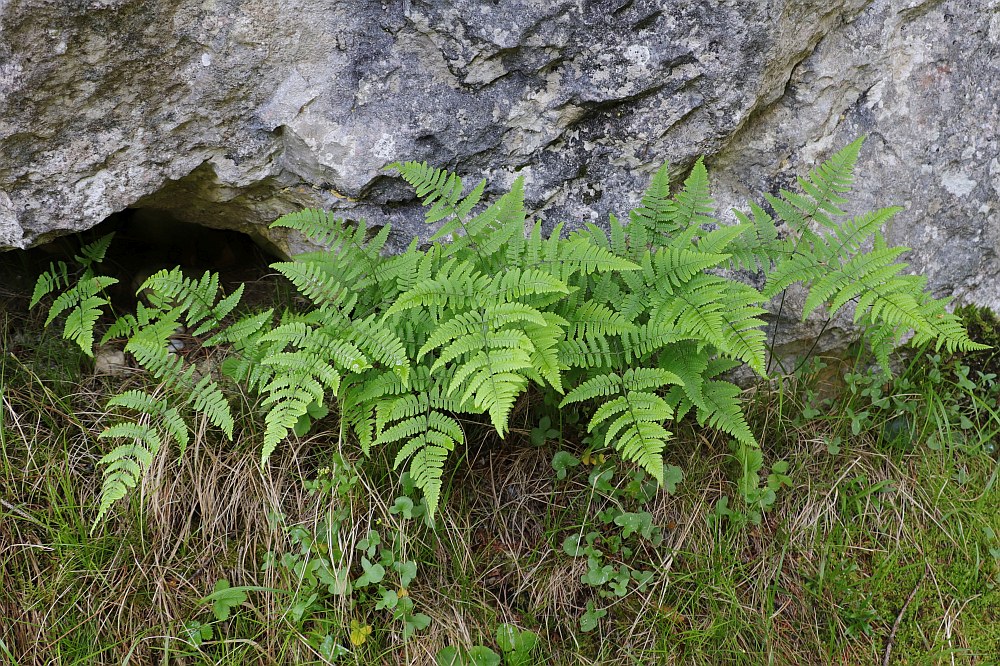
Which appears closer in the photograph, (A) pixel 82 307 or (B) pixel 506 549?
(B) pixel 506 549

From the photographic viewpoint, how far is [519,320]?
3.11 meters

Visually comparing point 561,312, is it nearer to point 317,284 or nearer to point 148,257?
point 317,284

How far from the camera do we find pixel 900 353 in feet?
13.2

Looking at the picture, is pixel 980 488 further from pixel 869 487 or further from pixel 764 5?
pixel 764 5

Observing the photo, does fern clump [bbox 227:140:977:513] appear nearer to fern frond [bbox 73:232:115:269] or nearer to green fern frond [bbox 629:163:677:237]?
green fern frond [bbox 629:163:677:237]

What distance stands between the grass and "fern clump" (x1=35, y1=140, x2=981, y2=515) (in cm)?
27

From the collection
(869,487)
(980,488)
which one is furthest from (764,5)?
(980,488)

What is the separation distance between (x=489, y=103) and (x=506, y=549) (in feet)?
7.08

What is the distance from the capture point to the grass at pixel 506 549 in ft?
10.8

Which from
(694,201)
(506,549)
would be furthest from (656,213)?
(506,549)

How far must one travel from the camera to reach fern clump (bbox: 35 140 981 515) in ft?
10.1

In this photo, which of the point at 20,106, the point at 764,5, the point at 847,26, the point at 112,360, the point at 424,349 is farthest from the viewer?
the point at 112,360

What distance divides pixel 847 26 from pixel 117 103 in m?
3.54

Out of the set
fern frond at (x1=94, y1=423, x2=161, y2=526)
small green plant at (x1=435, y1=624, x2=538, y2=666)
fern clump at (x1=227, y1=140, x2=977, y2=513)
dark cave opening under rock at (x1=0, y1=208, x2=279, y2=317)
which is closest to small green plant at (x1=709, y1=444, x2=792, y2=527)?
fern clump at (x1=227, y1=140, x2=977, y2=513)
